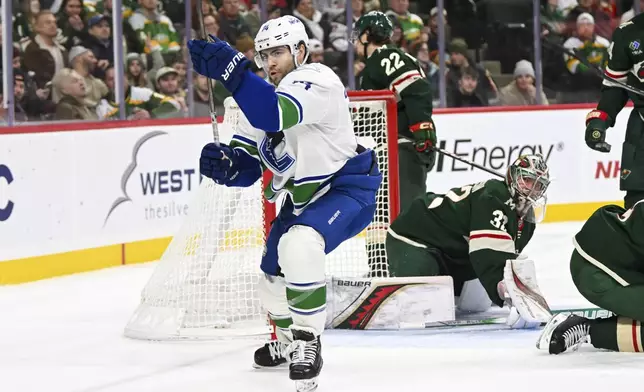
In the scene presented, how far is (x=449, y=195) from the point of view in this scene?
4.86 m

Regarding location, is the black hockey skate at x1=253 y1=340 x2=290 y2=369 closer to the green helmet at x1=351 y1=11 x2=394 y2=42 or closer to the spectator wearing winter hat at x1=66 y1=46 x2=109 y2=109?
the green helmet at x1=351 y1=11 x2=394 y2=42

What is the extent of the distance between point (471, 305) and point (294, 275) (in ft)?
5.31

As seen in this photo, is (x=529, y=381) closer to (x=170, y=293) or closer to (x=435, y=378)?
(x=435, y=378)

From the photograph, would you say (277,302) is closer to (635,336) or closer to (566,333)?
(566,333)

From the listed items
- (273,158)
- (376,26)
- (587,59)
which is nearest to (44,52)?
(376,26)

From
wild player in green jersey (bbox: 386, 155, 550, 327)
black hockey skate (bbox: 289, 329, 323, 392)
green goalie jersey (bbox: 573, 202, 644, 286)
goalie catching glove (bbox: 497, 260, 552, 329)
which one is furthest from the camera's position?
wild player in green jersey (bbox: 386, 155, 550, 327)

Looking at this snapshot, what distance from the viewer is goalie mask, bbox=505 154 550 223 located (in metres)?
4.55

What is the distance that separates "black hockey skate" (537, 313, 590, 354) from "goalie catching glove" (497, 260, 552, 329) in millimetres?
461

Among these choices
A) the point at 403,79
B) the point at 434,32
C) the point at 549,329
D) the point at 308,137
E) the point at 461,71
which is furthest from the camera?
the point at 461,71

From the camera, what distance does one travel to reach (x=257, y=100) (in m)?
3.34

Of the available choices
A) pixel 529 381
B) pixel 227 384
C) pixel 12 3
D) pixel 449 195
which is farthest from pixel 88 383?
pixel 12 3

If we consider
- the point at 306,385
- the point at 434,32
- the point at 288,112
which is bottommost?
the point at 306,385

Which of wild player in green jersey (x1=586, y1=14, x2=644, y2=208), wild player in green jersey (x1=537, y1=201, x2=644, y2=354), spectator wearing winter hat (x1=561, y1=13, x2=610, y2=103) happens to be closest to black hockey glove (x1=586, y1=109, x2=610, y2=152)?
wild player in green jersey (x1=586, y1=14, x2=644, y2=208)

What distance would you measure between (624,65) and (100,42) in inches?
128
